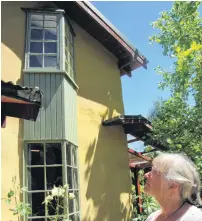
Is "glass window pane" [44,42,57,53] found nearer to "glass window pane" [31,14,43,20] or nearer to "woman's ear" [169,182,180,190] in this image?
"glass window pane" [31,14,43,20]

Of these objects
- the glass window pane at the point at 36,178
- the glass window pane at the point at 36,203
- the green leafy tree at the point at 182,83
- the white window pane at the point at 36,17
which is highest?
the white window pane at the point at 36,17

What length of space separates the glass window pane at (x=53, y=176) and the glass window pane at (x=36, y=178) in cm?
13

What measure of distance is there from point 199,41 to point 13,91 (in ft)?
19.2

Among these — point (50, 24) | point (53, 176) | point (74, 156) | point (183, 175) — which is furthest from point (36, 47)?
point (183, 175)

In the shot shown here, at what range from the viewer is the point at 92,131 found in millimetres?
8648

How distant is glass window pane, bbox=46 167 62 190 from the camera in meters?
6.71

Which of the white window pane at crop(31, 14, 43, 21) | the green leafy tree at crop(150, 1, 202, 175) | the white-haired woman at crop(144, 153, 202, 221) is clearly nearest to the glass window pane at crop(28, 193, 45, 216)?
the green leafy tree at crop(150, 1, 202, 175)

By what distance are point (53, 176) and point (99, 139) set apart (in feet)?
→ 7.66

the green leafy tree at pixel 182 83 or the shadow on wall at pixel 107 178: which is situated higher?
the green leafy tree at pixel 182 83

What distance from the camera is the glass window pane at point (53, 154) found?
687cm

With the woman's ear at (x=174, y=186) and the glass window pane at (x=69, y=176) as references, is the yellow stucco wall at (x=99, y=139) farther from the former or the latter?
the woman's ear at (x=174, y=186)

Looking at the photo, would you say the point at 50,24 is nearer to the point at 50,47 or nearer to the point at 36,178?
the point at 50,47

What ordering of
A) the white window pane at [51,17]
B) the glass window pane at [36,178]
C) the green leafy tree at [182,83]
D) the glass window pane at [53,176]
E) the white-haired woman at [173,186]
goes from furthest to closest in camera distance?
the green leafy tree at [182,83] → the white window pane at [51,17] → the glass window pane at [53,176] → the glass window pane at [36,178] → the white-haired woman at [173,186]

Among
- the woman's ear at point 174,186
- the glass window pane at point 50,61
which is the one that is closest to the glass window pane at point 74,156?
the glass window pane at point 50,61
